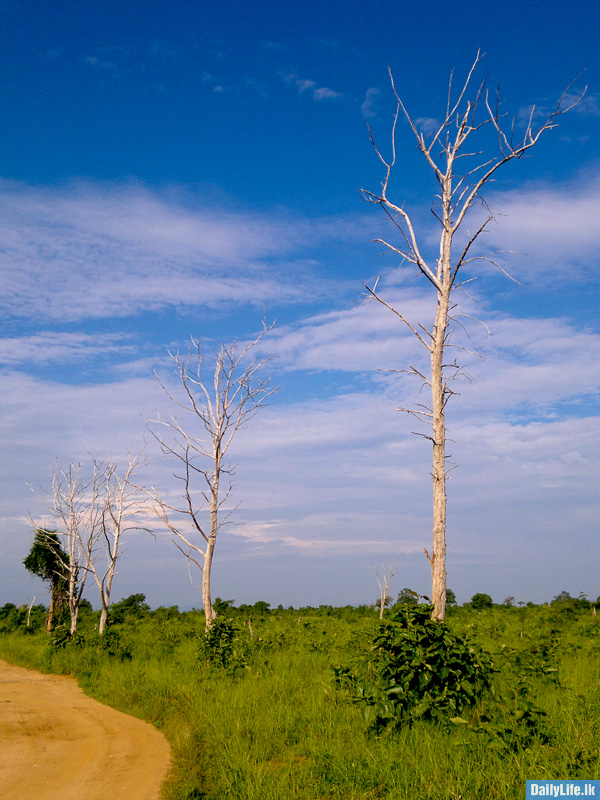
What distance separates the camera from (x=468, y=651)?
7938 mm

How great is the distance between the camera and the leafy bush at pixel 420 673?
7.22 metres

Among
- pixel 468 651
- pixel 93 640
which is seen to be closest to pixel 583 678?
pixel 468 651

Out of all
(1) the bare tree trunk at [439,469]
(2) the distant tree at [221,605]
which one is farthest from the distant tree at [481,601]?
(1) the bare tree trunk at [439,469]

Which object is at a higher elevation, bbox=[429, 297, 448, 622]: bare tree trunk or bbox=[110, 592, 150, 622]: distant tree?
bbox=[429, 297, 448, 622]: bare tree trunk

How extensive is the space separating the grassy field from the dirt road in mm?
373

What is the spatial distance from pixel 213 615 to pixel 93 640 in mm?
6030

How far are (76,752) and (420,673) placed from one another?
205 inches

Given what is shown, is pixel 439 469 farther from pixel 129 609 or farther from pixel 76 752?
pixel 129 609

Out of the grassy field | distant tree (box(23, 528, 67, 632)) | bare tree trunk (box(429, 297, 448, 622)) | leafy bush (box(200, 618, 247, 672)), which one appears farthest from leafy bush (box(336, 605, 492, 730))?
distant tree (box(23, 528, 67, 632))

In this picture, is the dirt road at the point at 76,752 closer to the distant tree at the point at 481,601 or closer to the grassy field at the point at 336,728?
the grassy field at the point at 336,728

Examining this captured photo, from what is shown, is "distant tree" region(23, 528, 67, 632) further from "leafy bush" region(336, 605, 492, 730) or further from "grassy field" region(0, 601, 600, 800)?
"leafy bush" region(336, 605, 492, 730)

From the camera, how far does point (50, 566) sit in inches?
1148

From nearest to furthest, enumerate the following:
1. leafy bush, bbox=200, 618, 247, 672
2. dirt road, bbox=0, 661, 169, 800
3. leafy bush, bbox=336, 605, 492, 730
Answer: dirt road, bbox=0, 661, 169, 800
leafy bush, bbox=336, 605, 492, 730
leafy bush, bbox=200, 618, 247, 672

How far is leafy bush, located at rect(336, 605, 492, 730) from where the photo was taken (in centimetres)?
722
